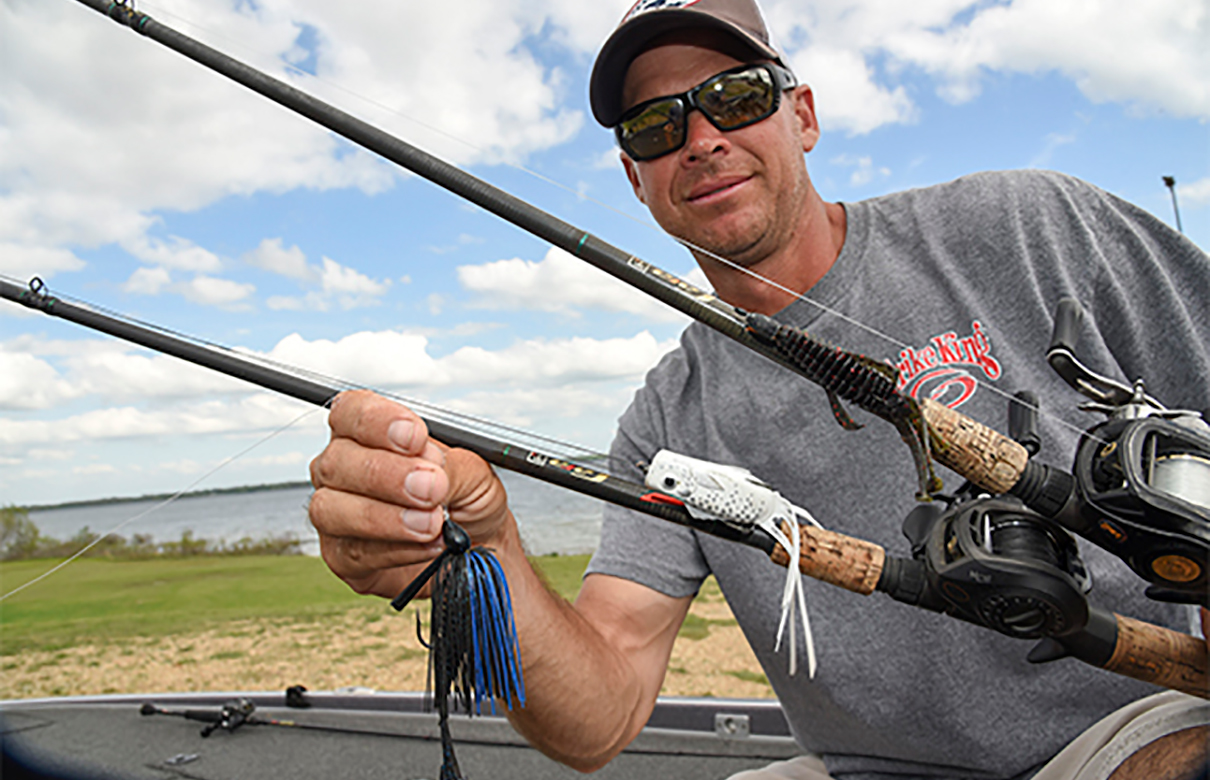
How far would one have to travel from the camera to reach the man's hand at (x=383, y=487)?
3.04 feet

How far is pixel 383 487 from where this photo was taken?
3.03 feet

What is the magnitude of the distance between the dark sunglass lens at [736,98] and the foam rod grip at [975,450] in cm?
105

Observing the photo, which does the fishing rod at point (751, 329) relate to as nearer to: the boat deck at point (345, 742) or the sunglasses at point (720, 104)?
the sunglasses at point (720, 104)

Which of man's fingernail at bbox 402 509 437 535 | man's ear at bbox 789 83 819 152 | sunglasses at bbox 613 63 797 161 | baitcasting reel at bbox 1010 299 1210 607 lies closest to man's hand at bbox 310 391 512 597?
man's fingernail at bbox 402 509 437 535

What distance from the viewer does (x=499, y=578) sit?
3.33 ft

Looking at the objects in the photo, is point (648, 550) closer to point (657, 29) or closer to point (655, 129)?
Result: point (655, 129)

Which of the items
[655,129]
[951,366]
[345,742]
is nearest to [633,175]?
[655,129]

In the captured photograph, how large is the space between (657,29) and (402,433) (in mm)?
1536

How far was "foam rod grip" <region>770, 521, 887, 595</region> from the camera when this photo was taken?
43.7 inches

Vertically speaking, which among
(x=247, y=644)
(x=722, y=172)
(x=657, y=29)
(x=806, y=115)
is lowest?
(x=247, y=644)

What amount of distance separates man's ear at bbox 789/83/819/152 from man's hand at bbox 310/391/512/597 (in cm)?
162

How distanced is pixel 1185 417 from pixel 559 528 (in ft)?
72.8

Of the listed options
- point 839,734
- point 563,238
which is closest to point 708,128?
point 563,238

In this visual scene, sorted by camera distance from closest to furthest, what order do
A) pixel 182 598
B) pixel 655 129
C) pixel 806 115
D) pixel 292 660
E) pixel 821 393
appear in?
pixel 821 393, pixel 655 129, pixel 806 115, pixel 292 660, pixel 182 598
